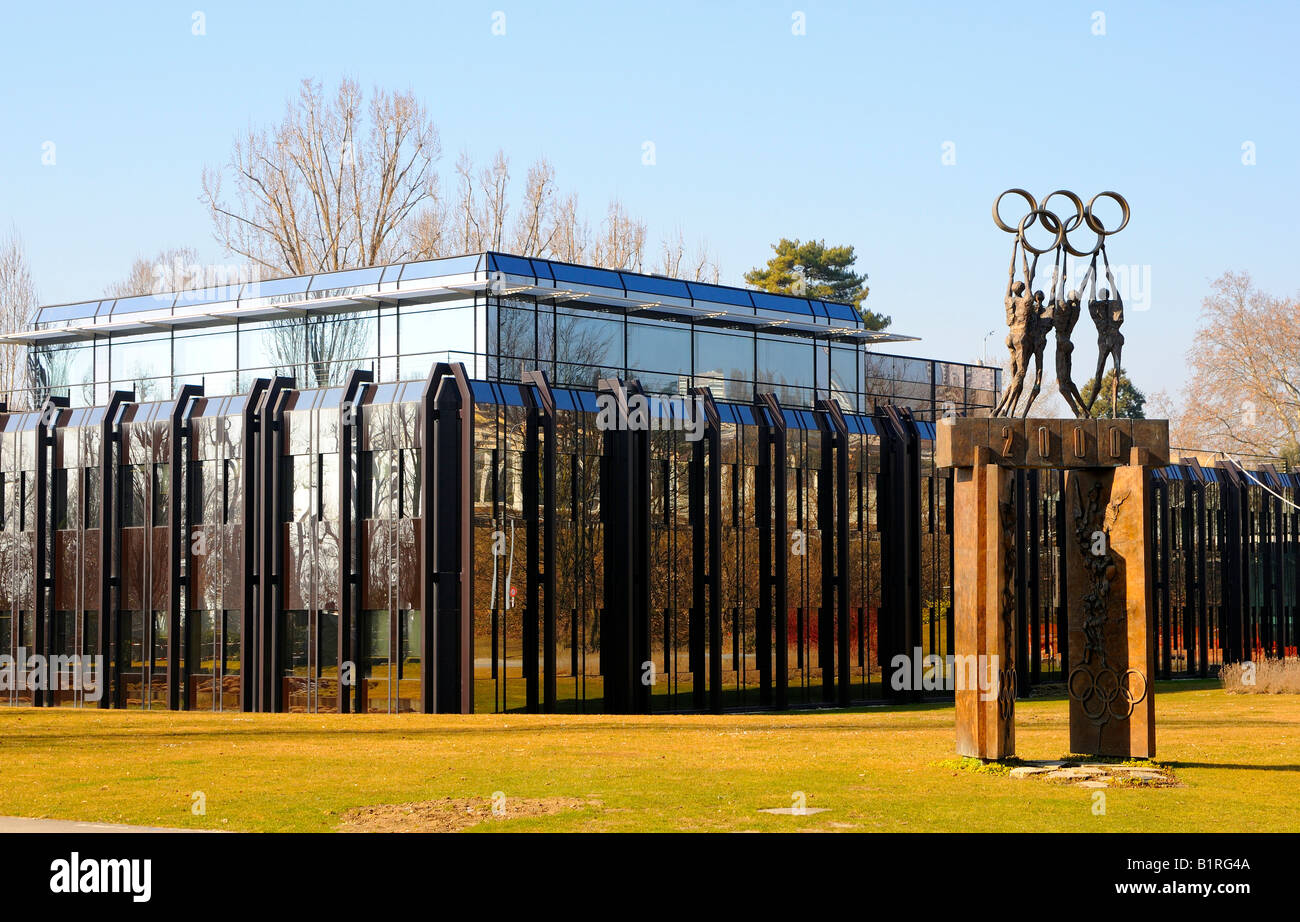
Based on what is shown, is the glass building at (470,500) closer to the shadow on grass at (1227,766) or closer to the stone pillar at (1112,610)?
the stone pillar at (1112,610)

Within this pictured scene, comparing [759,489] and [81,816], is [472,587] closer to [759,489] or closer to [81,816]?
[759,489]

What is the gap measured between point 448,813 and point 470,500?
1575 centimetres

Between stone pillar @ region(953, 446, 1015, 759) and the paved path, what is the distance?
29.7 ft

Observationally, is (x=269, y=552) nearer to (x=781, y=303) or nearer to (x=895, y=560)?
(x=781, y=303)

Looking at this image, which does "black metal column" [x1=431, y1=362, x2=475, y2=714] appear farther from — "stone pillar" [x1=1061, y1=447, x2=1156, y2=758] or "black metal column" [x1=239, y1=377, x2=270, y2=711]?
"stone pillar" [x1=1061, y1=447, x2=1156, y2=758]

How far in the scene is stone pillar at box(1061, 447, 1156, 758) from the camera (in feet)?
60.1

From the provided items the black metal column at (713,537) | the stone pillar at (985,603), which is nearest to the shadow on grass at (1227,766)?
the stone pillar at (985,603)

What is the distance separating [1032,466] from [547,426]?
15.1 m

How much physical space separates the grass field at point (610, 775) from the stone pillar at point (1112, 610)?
3.21 ft

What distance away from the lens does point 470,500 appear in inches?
1199

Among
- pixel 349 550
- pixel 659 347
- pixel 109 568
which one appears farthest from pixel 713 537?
pixel 109 568

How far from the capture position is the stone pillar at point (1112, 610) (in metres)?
18.3
